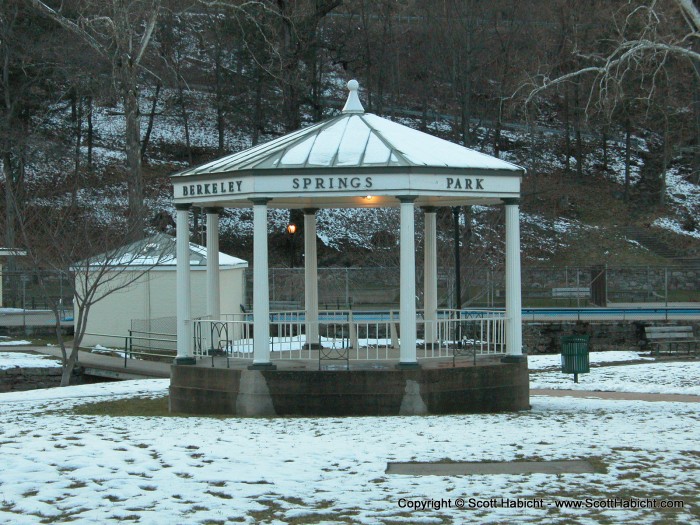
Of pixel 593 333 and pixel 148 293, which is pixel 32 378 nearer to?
pixel 148 293

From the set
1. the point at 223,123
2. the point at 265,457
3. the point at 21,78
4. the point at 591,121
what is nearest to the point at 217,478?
the point at 265,457

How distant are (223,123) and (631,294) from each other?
29671mm

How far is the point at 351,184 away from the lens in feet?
52.3

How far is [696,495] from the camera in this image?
30.9 ft

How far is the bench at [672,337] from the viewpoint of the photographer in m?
31.6

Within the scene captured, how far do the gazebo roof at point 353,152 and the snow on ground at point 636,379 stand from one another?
6471mm

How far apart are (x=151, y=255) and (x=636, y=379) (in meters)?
16.0

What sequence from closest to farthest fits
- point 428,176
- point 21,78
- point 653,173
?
point 428,176 < point 21,78 < point 653,173

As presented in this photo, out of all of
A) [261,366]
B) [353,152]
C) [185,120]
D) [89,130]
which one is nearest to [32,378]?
[261,366]

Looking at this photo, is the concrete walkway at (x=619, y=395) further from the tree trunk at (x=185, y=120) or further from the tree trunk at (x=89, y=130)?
the tree trunk at (x=89, y=130)

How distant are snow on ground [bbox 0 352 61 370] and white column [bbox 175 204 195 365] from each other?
37.7 feet

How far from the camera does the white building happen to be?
3162 cm

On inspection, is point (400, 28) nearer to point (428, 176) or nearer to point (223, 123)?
point (223, 123)

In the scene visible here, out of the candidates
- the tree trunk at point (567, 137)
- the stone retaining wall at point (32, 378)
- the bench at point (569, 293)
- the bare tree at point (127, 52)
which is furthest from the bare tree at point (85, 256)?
the tree trunk at point (567, 137)
